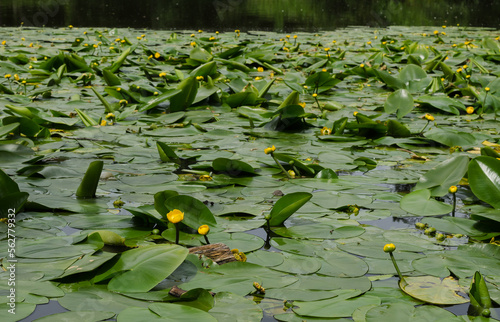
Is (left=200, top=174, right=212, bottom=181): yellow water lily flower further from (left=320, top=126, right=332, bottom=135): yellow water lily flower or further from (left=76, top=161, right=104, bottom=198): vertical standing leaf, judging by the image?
(left=320, top=126, right=332, bottom=135): yellow water lily flower

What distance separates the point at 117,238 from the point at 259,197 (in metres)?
0.59

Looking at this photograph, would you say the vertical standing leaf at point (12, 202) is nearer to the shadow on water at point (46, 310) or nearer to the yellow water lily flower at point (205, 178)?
the shadow on water at point (46, 310)

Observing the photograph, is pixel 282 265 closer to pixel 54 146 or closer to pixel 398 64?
pixel 54 146

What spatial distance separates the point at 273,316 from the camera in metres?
1.16

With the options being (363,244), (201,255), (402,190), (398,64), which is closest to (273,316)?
(201,255)

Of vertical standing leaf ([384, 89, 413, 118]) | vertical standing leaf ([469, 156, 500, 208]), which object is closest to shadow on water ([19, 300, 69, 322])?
vertical standing leaf ([469, 156, 500, 208])

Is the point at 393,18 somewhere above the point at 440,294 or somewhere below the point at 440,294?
above

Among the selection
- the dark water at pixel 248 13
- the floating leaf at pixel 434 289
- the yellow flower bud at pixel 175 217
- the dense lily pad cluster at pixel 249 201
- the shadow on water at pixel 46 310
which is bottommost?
the shadow on water at pixel 46 310

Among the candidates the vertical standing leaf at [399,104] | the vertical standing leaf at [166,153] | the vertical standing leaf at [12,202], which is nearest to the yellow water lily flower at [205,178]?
the vertical standing leaf at [166,153]

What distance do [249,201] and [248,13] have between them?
34.9 feet

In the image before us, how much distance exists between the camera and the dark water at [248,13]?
31.7ft

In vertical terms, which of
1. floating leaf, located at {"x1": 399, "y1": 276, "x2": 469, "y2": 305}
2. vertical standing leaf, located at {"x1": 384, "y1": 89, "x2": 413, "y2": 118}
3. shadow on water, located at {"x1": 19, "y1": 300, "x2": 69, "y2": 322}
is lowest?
shadow on water, located at {"x1": 19, "y1": 300, "x2": 69, "y2": 322}

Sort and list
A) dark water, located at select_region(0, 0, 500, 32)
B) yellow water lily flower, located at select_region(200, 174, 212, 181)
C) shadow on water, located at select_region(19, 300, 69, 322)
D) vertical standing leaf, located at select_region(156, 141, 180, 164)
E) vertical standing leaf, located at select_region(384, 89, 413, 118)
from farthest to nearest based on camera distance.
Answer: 1. dark water, located at select_region(0, 0, 500, 32)
2. vertical standing leaf, located at select_region(384, 89, 413, 118)
3. vertical standing leaf, located at select_region(156, 141, 180, 164)
4. yellow water lily flower, located at select_region(200, 174, 212, 181)
5. shadow on water, located at select_region(19, 300, 69, 322)

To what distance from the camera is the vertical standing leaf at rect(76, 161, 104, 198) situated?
175 cm
